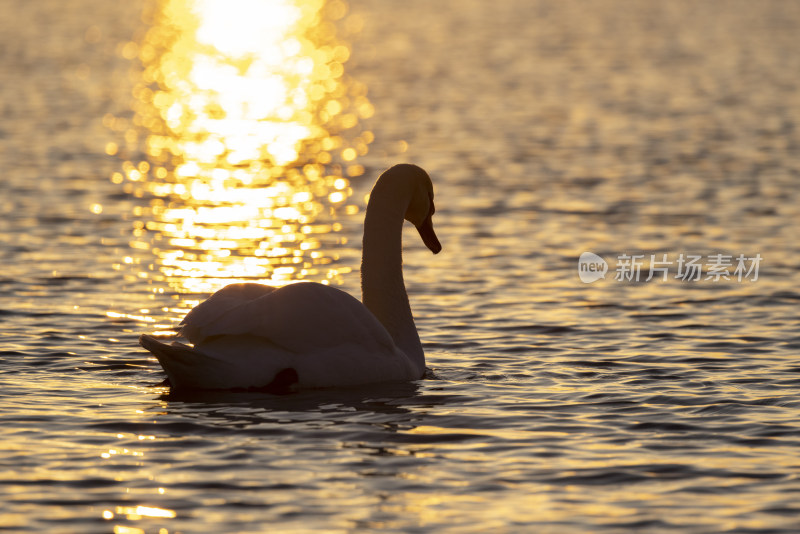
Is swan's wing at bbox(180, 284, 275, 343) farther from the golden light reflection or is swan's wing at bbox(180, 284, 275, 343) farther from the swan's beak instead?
the golden light reflection

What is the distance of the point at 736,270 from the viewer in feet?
57.0

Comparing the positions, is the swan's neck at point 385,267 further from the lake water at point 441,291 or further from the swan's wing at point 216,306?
the swan's wing at point 216,306

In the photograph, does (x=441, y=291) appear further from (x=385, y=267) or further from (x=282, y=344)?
(x=282, y=344)

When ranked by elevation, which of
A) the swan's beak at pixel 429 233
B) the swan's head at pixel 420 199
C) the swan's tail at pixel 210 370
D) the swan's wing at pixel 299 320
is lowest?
the swan's tail at pixel 210 370

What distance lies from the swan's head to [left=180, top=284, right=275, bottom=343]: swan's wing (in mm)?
1709

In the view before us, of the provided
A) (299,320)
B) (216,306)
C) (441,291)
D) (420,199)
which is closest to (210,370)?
(216,306)

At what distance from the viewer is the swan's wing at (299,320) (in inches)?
426

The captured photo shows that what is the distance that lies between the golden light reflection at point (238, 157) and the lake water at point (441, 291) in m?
0.11

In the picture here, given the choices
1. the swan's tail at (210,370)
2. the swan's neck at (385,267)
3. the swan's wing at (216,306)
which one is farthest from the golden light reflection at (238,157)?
the swan's tail at (210,370)

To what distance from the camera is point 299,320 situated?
1097 centimetres

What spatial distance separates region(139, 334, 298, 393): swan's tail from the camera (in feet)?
35.1

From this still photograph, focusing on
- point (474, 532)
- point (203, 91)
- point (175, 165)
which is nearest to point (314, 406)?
point (474, 532)

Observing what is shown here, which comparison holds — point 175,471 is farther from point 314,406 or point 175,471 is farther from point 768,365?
point 768,365

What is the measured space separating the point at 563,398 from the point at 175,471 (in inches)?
135
